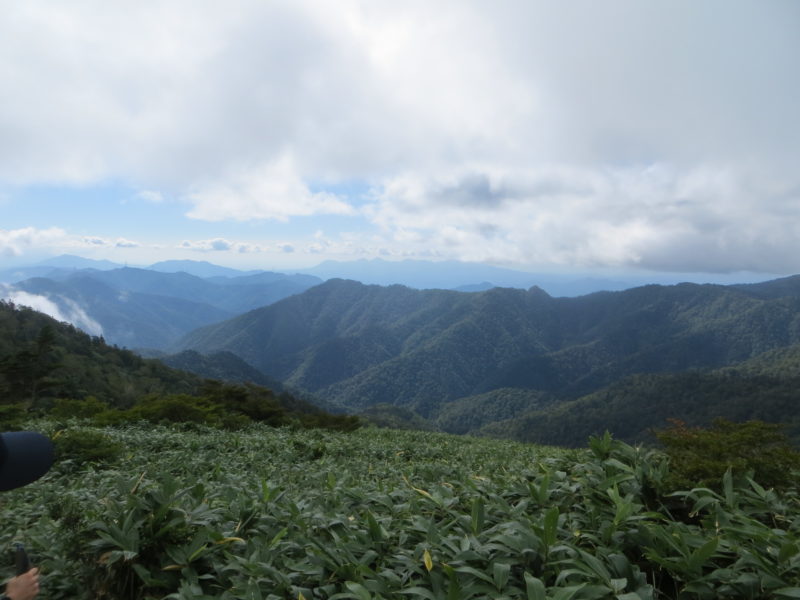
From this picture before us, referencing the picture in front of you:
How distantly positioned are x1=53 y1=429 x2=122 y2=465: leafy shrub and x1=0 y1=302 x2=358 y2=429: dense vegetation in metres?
5.33

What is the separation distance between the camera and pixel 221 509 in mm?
2719

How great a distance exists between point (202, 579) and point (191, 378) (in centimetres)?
6780

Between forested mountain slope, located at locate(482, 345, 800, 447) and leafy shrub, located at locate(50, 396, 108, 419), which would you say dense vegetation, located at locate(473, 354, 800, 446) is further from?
leafy shrub, located at locate(50, 396, 108, 419)

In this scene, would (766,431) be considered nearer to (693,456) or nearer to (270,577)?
(693,456)

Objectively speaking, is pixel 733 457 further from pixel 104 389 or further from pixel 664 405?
pixel 664 405

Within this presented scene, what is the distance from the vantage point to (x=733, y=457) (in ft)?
11.6

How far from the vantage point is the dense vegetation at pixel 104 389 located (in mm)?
12070

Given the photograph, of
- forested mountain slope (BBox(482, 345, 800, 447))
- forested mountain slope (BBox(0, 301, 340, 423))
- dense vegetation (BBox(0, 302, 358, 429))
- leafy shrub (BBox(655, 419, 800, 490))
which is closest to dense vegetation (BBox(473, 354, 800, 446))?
forested mountain slope (BBox(482, 345, 800, 447))

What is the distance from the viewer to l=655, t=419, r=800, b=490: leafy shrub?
3.21 metres

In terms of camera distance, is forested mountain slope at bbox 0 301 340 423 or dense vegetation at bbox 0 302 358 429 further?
forested mountain slope at bbox 0 301 340 423

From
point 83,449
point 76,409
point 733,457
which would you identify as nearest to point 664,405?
point 76,409

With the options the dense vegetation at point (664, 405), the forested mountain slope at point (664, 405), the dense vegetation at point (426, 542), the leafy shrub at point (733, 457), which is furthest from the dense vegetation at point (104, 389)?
the dense vegetation at point (664, 405)

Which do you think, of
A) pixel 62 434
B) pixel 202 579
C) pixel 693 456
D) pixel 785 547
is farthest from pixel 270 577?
pixel 62 434

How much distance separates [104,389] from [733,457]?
4482 centimetres
